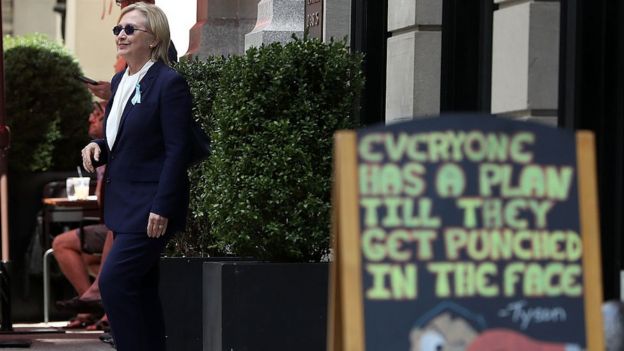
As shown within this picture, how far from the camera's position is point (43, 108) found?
17.4 meters

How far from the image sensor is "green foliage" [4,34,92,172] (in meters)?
17.1

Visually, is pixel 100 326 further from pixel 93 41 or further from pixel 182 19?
pixel 93 41

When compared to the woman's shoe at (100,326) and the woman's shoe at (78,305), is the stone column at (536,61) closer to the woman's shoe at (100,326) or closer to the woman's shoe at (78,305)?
the woman's shoe at (78,305)

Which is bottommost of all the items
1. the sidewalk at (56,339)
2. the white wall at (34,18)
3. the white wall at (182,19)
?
the sidewalk at (56,339)

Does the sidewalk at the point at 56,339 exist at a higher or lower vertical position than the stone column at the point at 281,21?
lower

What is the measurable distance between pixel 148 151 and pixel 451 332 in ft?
10.9

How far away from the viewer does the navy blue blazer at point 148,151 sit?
7566 millimetres

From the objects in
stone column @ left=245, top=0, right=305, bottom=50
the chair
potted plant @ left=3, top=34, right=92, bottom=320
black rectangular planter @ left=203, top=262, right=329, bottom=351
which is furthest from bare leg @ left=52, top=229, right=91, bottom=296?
black rectangular planter @ left=203, top=262, right=329, bottom=351

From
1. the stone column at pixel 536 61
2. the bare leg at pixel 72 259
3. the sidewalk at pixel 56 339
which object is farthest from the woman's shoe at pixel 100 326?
the stone column at pixel 536 61

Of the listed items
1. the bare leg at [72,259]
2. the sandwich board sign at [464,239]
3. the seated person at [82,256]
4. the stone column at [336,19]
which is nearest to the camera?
the sandwich board sign at [464,239]

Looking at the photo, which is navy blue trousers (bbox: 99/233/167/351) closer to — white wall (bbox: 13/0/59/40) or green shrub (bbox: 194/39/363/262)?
green shrub (bbox: 194/39/363/262)

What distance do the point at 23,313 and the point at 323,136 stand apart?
8634 millimetres

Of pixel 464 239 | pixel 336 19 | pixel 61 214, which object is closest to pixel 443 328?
pixel 464 239

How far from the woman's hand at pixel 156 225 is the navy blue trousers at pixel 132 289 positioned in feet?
0.36
